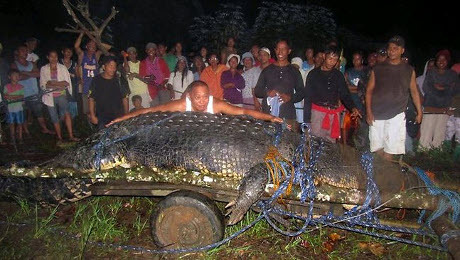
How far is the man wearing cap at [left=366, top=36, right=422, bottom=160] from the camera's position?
15.2 ft

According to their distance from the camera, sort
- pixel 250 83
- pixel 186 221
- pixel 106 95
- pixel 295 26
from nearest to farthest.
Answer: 1. pixel 186 221
2. pixel 106 95
3. pixel 250 83
4. pixel 295 26

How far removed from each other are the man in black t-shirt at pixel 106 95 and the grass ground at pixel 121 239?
1.55m

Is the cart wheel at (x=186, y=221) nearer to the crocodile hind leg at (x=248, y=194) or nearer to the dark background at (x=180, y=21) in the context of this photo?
the crocodile hind leg at (x=248, y=194)

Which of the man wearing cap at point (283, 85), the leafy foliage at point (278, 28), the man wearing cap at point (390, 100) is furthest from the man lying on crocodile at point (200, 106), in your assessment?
the leafy foliage at point (278, 28)

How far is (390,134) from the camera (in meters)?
4.82

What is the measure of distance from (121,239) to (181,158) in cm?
109

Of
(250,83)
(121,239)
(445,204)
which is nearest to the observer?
(445,204)

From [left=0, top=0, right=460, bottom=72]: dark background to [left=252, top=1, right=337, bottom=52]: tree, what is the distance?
8.68ft

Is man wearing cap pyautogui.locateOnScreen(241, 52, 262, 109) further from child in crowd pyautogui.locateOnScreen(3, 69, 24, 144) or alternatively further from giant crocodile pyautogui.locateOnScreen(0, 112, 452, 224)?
child in crowd pyautogui.locateOnScreen(3, 69, 24, 144)

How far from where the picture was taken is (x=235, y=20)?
581 inches

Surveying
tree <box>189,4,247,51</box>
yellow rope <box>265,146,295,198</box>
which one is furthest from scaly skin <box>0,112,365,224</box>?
tree <box>189,4,247,51</box>

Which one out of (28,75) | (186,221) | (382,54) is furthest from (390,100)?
(28,75)

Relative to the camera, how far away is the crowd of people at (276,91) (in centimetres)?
473

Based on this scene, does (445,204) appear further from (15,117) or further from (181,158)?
(15,117)
